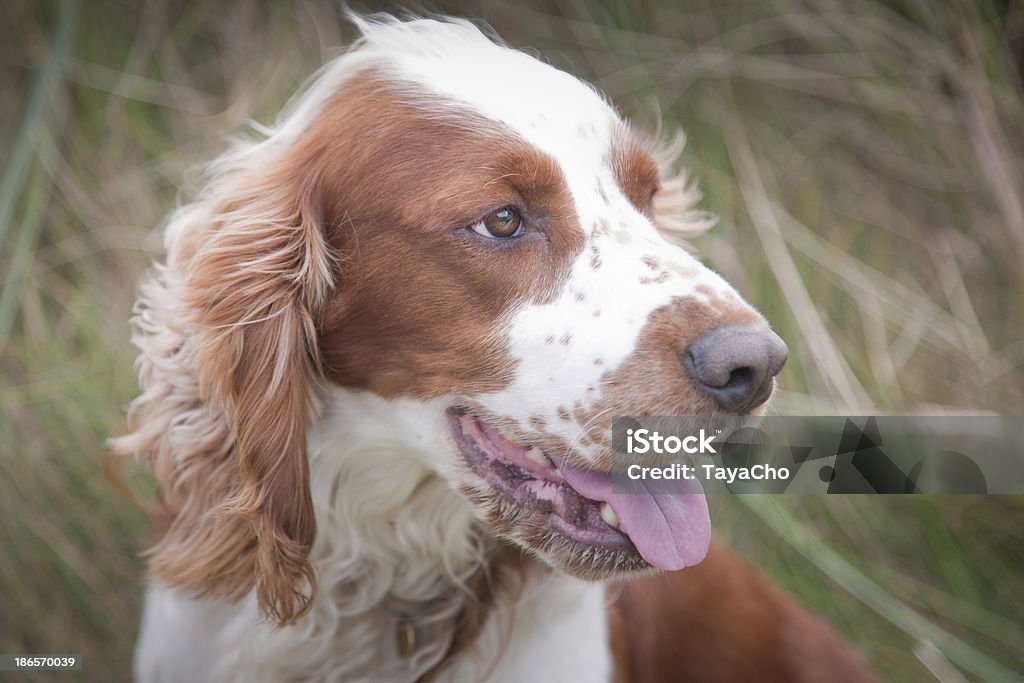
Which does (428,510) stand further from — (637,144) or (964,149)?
(964,149)

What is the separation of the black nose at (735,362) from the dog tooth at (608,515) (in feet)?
1.10

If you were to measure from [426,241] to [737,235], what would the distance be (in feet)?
7.66

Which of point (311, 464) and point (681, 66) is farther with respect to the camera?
point (681, 66)

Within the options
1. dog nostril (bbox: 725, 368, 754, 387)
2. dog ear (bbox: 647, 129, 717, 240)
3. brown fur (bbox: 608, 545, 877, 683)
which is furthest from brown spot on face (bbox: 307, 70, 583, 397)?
brown fur (bbox: 608, 545, 877, 683)

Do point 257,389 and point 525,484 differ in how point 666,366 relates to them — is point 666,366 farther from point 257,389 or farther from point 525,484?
point 257,389

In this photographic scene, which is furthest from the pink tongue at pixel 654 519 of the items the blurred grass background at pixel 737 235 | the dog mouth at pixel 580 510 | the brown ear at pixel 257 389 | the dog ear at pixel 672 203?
the blurred grass background at pixel 737 235

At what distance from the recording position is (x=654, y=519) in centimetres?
192

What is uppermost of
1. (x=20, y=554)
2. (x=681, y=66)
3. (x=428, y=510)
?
(x=681, y=66)

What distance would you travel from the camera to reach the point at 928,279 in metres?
4.29

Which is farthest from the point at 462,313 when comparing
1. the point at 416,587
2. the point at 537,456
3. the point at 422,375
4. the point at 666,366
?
the point at 416,587

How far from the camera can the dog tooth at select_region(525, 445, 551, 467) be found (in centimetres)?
192

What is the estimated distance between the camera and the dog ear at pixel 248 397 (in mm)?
2018

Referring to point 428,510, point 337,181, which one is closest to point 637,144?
point 337,181

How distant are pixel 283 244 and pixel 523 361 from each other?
615 mm
